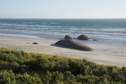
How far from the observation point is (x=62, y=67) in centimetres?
1153

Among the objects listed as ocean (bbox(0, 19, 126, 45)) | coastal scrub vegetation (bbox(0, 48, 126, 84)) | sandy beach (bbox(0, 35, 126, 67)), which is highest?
coastal scrub vegetation (bbox(0, 48, 126, 84))

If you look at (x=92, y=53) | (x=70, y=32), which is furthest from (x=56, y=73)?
(x=70, y=32)

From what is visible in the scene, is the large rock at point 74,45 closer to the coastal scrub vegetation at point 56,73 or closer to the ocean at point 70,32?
the ocean at point 70,32

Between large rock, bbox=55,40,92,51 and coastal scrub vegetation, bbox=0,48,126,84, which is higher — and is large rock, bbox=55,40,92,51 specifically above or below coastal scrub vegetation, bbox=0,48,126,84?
below

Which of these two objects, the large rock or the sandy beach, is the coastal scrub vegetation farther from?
the large rock

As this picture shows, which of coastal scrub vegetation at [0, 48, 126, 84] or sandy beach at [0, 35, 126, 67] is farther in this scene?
sandy beach at [0, 35, 126, 67]

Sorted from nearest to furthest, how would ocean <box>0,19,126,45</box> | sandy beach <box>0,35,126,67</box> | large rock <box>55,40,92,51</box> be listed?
sandy beach <box>0,35,126,67</box>, large rock <box>55,40,92,51</box>, ocean <box>0,19,126,45</box>

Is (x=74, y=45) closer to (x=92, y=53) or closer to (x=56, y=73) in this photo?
(x=92, y=53)

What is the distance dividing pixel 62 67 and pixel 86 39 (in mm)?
39413

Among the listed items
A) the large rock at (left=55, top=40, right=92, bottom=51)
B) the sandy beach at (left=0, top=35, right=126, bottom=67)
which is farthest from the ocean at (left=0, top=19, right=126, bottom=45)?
the sandy beach at (left=0, top=35, right=126, bottom=67)

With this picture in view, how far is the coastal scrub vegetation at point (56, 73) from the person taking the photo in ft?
29.1

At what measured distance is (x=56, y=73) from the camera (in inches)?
384

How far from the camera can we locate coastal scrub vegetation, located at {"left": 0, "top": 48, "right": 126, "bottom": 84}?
29.1 feet

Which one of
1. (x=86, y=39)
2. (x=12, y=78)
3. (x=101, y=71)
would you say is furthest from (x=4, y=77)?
(x=86, y=39)
